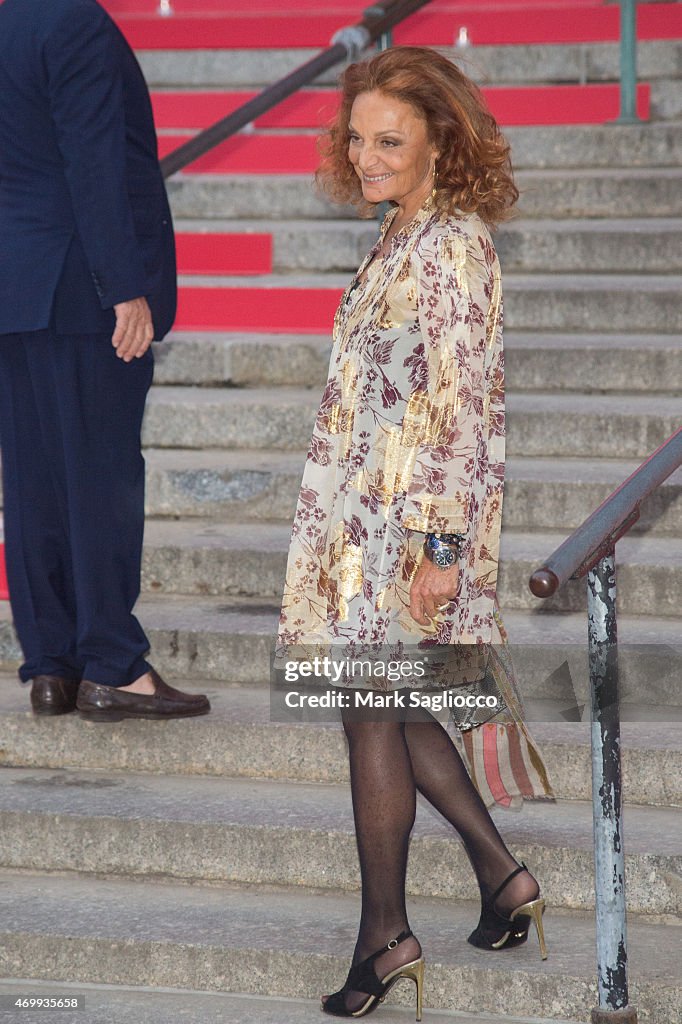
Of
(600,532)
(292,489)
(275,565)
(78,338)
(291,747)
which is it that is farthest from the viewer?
(292,489)

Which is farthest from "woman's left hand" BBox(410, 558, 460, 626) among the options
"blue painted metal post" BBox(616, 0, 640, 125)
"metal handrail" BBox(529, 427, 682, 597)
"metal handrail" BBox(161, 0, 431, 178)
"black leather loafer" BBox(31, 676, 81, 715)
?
"blue painted metal post" BBox(616, 0, 640, 125)

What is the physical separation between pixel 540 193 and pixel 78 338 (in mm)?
2921

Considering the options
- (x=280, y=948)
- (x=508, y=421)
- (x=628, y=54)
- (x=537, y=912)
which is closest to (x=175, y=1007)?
(x=280, y=948)

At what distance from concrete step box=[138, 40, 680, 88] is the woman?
3.43m

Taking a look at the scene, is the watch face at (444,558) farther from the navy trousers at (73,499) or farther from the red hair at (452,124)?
the navy trousers at (73,499)

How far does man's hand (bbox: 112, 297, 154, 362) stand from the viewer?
11.2ft

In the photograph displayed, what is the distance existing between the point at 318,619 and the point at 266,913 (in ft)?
2.43

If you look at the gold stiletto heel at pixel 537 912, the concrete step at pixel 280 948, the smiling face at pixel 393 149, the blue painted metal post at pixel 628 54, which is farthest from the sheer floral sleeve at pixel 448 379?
the blue painted metal post at pixel 628 54

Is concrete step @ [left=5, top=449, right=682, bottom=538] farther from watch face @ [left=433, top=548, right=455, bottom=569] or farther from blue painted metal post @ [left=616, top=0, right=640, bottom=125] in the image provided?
blue painted metal post @ [left=616, top=0, right=640, bottom=125]

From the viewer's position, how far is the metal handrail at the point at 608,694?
2574 mm

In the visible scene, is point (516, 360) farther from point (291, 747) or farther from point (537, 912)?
point (537, 912)

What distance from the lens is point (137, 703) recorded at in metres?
3.64

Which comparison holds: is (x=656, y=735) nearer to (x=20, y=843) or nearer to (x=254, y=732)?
(x=254, y=732)

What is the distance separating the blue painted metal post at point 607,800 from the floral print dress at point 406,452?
0.26m
